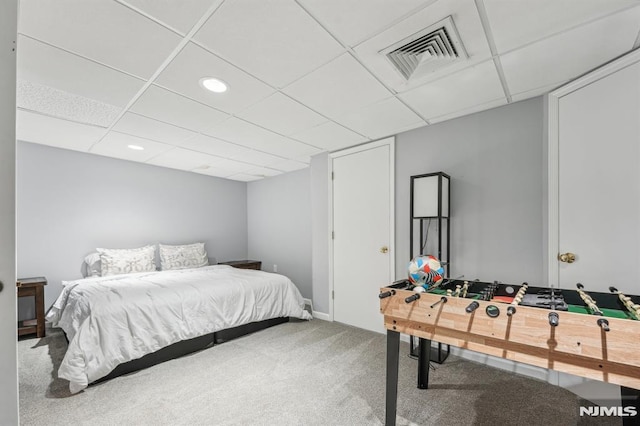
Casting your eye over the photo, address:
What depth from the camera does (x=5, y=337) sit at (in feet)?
2.97

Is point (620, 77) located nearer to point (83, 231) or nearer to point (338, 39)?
point (338, 39)

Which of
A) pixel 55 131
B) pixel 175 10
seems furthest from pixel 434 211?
pixel 55 131

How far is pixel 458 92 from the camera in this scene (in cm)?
218

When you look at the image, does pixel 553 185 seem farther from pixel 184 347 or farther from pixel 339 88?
pixel 184 347

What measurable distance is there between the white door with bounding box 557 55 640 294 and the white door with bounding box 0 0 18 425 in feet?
9.89

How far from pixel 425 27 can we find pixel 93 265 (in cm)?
439

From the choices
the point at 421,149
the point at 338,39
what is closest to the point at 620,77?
the point at 421,149

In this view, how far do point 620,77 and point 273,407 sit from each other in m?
3.07

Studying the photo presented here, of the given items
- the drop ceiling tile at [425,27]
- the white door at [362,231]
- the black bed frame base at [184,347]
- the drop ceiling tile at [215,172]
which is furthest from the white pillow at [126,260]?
the drop ceiling tile at [425,27]

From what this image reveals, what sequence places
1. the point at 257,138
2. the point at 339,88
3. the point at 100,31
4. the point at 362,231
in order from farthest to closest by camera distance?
the point at 362,231
the point at 257,138
the point at 339,88
the point at 100,31

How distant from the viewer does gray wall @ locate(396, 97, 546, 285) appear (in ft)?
7.54

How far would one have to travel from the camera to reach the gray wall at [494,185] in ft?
7.54

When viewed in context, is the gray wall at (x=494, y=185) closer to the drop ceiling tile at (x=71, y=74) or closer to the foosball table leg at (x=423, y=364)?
the foosball table leg at (x=423, y=364)

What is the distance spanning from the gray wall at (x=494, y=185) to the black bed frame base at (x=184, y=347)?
2248 millimetres
